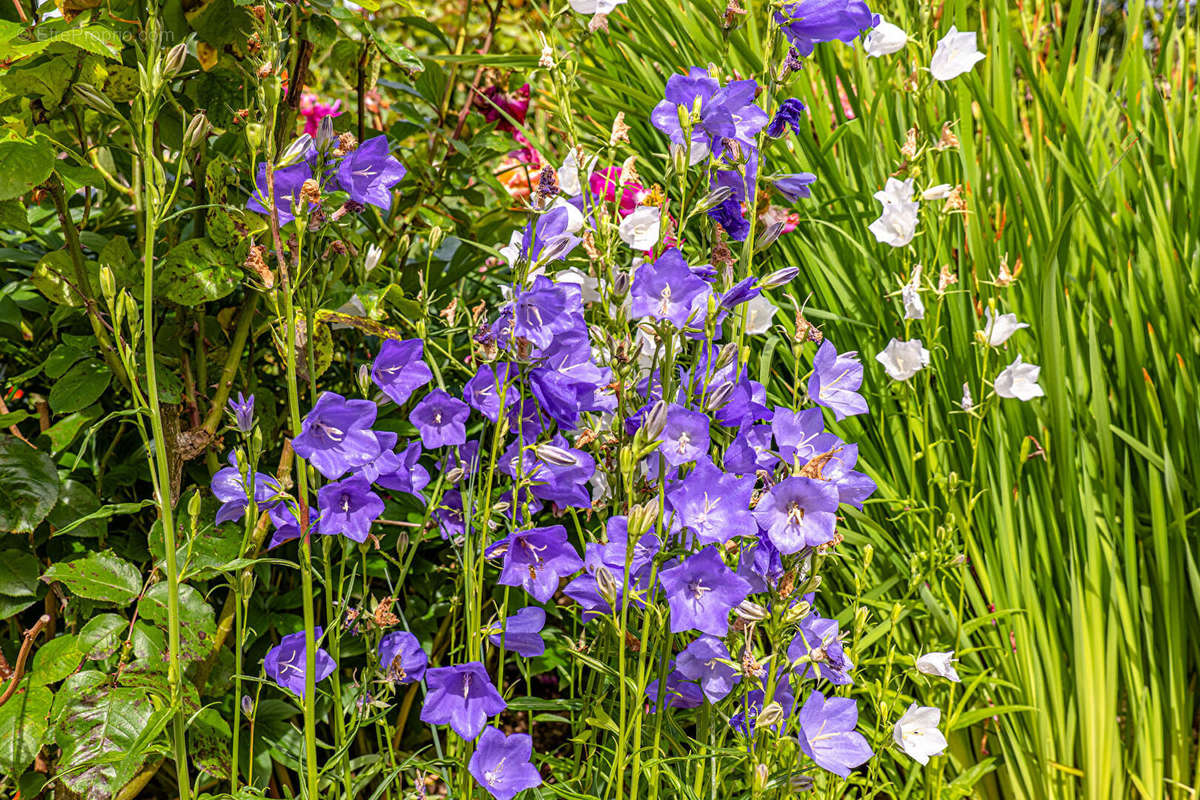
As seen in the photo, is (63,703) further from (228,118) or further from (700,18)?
(700,18)

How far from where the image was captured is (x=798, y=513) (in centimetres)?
94

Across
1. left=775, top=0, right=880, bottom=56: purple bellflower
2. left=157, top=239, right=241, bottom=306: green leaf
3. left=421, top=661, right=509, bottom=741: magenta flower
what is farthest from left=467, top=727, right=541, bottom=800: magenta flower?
left=775, top=0, right=880, bottom=56: purple bellflower

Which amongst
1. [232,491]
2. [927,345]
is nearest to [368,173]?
[232,491]

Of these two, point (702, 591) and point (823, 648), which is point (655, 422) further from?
point (823, 648)

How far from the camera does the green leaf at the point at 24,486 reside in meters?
1.27

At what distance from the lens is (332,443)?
0.95m

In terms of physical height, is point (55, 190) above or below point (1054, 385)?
above

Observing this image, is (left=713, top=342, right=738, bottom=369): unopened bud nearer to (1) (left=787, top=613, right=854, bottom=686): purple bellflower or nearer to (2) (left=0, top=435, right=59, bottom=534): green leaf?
(1) (left=787, top=613, right=854, bottom=686): purple bellflower

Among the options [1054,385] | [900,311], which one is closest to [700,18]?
[900,311]

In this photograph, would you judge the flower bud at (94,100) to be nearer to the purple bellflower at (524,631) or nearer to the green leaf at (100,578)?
the green leaf at (100,578)

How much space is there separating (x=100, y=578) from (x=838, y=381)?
3.26 ft

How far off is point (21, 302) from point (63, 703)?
2.43 ft

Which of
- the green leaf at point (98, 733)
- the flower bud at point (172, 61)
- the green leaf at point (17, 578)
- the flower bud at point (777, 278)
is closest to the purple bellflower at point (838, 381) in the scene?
the flower bud at point (777, 278)

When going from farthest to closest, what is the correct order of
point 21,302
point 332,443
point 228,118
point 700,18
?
point 700,18 → point 21,302 → point 228,118 → point 332,443
